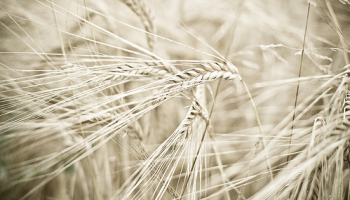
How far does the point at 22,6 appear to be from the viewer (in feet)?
1.90

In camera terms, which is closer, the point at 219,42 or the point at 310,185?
the point at 310,185

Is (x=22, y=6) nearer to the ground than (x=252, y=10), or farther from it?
farther from it

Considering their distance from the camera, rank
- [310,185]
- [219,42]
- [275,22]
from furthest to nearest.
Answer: [219,42] < [275,22] < [310,185]

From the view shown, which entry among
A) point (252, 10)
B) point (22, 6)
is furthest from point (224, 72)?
point (22, 6)

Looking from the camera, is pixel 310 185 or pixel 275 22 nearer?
pixel 310 185

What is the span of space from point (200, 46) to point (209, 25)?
86 mm

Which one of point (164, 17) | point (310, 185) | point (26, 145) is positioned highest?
point (164, 17)

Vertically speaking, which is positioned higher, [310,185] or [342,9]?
[342,9]

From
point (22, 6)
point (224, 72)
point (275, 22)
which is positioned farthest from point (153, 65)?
point (22, 6)

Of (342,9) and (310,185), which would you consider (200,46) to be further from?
(310,185)

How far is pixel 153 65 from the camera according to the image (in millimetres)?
340

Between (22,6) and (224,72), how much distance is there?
26.3 inches

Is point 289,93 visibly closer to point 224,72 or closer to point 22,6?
point 224,72

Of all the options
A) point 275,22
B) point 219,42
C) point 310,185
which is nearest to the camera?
point 310,185
